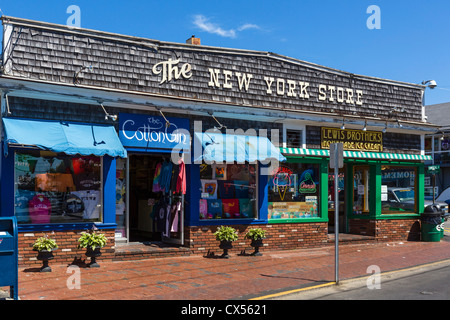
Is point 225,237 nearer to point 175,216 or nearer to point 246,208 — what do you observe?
point 175,216

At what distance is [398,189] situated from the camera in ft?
55.0

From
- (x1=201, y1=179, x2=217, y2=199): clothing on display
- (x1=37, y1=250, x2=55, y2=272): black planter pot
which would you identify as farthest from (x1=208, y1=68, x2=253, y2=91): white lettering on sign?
(x1=37, y1=250, x2=55, y2=272): black planter pot

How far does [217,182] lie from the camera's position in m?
13.2

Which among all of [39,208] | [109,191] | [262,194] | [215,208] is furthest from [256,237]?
[39,208]

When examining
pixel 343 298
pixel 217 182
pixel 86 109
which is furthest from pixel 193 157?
pixel 343 298

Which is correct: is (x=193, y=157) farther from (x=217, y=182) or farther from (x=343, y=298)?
(x=343, y=298)

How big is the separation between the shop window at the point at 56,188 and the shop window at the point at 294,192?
5.10 m

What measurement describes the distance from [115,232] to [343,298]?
642 cm

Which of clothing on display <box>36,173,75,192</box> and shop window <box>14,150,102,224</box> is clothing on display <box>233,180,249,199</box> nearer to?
shop window <box>14,150,102,224</box>

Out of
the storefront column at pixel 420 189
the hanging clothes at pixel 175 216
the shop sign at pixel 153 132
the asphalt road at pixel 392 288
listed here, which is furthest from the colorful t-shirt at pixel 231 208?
the storefront column at pixel 420 189

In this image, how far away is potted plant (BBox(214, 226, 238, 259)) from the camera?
39.9 feet

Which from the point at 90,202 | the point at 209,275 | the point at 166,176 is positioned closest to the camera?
the point at 209,275

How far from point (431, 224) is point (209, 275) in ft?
31.7

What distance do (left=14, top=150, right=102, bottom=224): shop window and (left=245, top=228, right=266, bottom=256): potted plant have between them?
12.8ft
